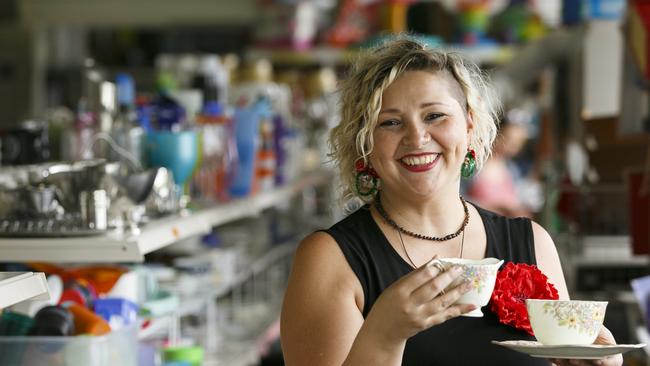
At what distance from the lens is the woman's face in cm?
212

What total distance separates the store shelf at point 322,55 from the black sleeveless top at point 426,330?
658cm

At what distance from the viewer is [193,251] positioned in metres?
4.25

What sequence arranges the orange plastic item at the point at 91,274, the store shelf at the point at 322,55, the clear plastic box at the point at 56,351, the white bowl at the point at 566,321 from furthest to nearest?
the store shelf at the point at 322,55, the orange plastic item at the point at 91,274, the clear plastic box at the point at 56,351, the white bowl at the point at 566,321

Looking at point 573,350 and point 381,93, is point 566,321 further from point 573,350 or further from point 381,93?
point 381,93

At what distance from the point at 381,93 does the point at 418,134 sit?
0.36 ft

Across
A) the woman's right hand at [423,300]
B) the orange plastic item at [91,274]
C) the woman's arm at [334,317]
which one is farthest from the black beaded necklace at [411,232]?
the orange plastic item at [91,274]

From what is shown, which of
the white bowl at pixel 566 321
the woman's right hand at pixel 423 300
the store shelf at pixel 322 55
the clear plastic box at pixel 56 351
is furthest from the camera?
the store shelf at pixel 322 55

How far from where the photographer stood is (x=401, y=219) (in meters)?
2.25

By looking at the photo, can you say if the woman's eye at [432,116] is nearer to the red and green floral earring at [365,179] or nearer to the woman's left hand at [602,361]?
the red and green floral earring at [365,179]

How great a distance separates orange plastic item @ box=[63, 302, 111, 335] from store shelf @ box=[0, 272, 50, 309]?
42 centimetres

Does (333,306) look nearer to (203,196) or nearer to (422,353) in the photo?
(422,353)

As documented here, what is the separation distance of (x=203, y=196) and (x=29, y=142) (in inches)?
24.7

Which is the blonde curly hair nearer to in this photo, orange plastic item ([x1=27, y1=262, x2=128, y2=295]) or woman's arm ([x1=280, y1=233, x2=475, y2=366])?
woman's arm ([x1=280, y1=233, x2=475, y2=366])

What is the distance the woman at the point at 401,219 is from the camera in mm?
2098
